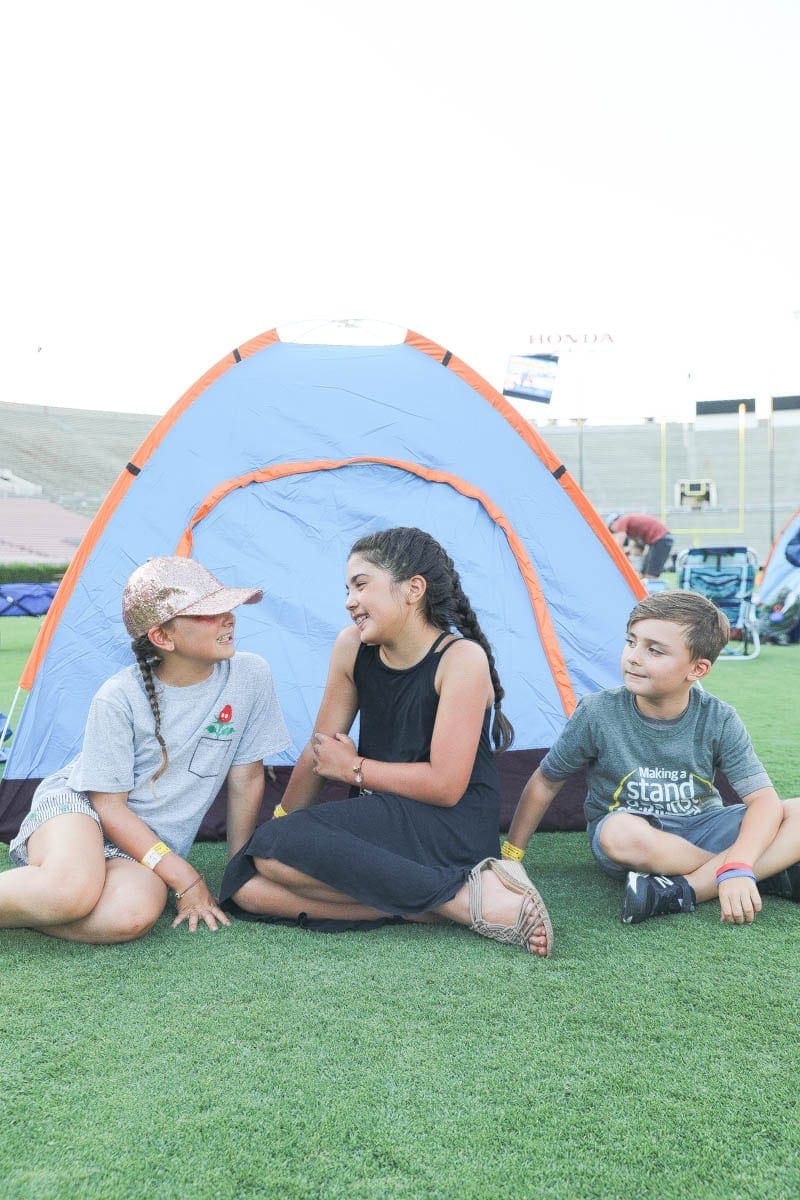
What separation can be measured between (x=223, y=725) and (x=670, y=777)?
102cm

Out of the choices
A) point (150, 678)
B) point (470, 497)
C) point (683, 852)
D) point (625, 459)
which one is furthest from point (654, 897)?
point (625, 459)

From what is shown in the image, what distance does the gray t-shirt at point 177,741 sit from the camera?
202 cm

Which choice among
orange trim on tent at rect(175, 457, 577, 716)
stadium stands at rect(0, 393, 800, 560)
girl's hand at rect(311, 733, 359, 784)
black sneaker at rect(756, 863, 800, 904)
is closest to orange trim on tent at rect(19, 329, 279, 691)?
orange trim on tent at rect(175, 457, 577, 716)

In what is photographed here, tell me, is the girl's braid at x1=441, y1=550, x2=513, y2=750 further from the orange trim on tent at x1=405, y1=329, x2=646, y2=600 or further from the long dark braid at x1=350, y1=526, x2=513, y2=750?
the orange trim on tent at x1=405, y1=329, x2=646, y2=600

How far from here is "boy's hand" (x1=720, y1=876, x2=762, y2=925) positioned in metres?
1.96

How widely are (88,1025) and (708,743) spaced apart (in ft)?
4.61

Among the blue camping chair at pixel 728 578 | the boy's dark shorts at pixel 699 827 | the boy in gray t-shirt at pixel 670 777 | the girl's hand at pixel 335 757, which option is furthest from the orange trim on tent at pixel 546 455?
the blue camping chair at pixel 728 578

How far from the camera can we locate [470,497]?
304 centimetres

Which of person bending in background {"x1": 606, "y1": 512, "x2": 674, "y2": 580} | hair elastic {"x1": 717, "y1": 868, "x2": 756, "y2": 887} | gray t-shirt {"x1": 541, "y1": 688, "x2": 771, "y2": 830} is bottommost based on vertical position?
hair elastic {"x1": 717, "y1": 868, "x2": 756, "y2": 887}

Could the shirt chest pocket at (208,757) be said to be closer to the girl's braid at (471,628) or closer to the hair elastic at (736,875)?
the girl's braid at (471,628)

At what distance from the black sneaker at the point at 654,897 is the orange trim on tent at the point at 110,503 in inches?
67.2

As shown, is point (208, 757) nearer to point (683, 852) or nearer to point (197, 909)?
point (197, 909)

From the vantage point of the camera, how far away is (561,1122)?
1.27 m

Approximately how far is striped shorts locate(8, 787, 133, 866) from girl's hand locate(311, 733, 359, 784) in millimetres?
447
